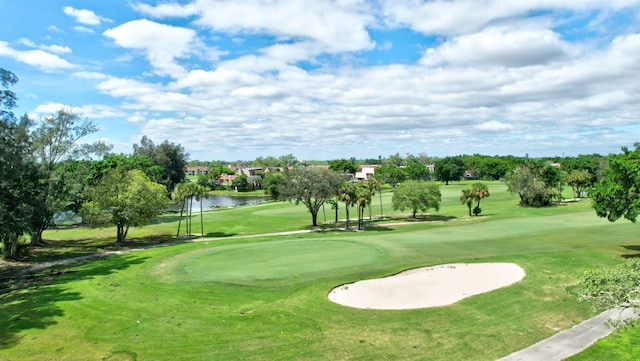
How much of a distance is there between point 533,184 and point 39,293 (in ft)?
264

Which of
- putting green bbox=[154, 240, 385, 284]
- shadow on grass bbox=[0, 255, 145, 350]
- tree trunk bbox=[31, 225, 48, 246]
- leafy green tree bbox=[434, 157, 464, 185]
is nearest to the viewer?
shadow on grass bbox=[0, 255, 145, 350]

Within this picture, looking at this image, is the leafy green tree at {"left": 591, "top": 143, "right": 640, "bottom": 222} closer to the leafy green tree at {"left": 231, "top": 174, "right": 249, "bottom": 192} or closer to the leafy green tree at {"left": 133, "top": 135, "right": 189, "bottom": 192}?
the leafy green tree at {"left": 133, "top": 135, "right": 189, "bottom": 192}

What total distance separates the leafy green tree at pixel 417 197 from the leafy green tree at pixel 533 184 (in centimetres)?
2470

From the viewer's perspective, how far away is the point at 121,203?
4456cm

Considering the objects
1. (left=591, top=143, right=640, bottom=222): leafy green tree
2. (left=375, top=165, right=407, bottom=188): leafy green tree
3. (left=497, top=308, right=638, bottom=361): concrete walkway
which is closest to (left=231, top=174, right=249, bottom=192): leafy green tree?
(left=375, top=165, right=407, bottom=188): leafy green tree

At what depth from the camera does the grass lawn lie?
636 inches

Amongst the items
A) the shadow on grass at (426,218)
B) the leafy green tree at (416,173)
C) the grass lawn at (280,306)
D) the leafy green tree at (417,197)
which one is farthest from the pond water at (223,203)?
the grass lawn at (280,306)

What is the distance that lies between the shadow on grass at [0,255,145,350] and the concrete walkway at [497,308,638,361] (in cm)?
2053

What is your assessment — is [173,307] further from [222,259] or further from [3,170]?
[3,170]

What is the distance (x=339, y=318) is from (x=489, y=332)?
6584 millimetres

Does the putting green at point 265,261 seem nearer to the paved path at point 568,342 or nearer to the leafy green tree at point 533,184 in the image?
the paved path at point 568,342

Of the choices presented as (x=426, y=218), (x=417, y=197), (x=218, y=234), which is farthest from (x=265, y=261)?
(x=426, y=218)

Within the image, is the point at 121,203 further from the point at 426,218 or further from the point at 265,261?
the point at 426,218

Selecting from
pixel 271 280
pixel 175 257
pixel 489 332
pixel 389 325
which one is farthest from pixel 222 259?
pixel 489 332
